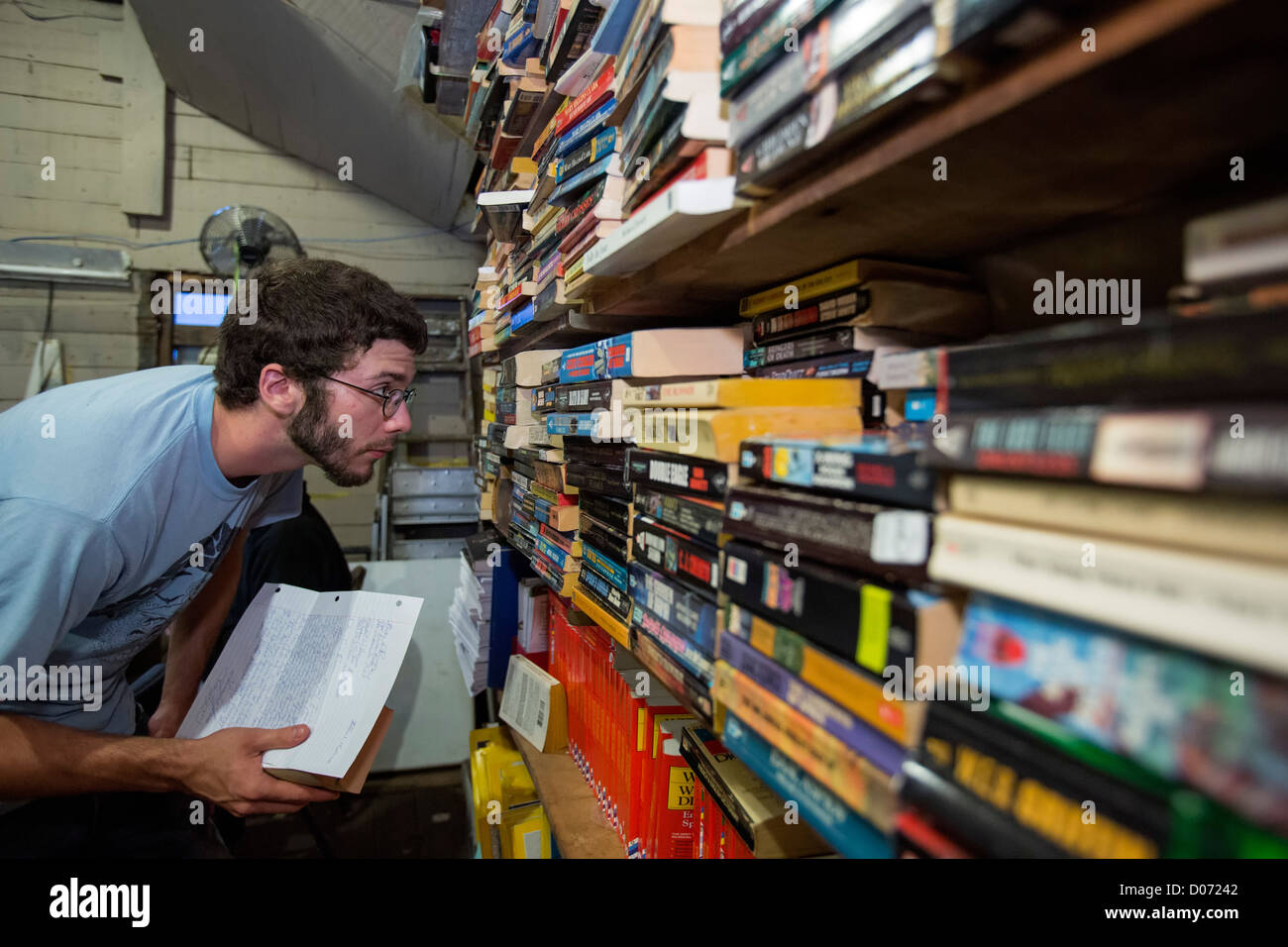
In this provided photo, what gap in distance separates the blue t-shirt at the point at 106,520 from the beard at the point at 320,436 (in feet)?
0.50

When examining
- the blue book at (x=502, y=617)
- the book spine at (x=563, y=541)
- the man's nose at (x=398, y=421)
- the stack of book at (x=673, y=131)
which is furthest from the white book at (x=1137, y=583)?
the blue book at (x=502, y=617)

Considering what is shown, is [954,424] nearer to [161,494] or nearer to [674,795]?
[674,795]

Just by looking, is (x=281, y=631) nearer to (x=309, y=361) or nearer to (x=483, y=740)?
(x=309, y=361)

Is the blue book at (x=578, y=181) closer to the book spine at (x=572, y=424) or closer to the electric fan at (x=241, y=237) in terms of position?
the book spine at (x=572, y=424)

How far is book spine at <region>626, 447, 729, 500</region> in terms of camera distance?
72 cm

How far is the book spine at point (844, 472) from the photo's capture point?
47cm

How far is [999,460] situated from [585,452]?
3.00 ft

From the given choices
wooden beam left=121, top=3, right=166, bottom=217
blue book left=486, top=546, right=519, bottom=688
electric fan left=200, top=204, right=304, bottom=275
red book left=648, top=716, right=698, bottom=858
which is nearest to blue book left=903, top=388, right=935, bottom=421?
red book left=648, top=716, right=698, bottom=858

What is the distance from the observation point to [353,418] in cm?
146

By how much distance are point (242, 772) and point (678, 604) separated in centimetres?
96

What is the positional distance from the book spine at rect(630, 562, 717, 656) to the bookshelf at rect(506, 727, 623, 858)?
0.70m

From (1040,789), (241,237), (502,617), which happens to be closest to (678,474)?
(1040,789)
